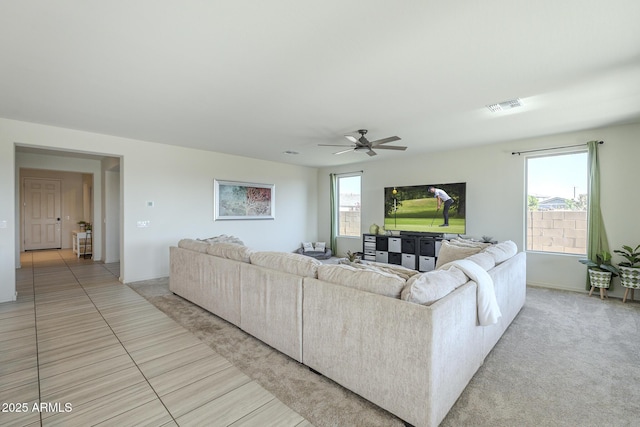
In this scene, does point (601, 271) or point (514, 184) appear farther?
point (514, 184)

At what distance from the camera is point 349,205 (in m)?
7.95

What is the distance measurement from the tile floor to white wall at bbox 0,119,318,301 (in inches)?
55.2

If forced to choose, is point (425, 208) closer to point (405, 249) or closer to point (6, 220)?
point (405, 249)

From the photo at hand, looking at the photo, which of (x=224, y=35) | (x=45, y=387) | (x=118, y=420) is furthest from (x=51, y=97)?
(x=118, y=420)

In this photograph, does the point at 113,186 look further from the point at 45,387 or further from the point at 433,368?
the point at 433,368

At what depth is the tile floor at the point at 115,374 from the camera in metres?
1.82

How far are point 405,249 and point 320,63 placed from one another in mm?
4589

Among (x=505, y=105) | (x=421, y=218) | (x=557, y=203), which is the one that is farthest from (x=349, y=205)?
(x=505, y=105)

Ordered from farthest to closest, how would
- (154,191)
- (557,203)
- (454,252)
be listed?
(154,191)
(557,203)
(454,252)

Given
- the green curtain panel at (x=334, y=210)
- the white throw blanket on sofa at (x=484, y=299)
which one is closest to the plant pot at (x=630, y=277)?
the white throw blanket on sofa at (x=484, y=299)

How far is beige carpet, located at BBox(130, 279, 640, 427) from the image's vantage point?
1826 millimetres

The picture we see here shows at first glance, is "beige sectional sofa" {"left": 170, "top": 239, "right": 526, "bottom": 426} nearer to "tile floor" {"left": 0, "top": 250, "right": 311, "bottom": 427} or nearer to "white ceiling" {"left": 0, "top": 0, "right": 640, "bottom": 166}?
"tile floor" {"left": 0, "top": 250, "right": 311, "bottom": 427}

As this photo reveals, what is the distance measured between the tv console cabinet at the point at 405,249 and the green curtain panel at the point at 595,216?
7.33 ft

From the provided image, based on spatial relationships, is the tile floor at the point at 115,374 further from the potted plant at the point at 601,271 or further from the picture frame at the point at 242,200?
the potted plant at the point at 601,271
